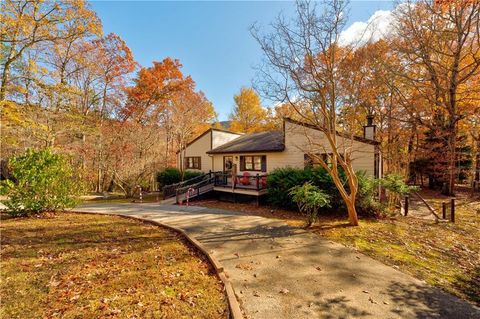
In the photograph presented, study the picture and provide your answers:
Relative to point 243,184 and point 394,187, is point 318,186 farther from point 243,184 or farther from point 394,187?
point 243,184

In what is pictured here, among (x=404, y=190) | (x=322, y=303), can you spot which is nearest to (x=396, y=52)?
(x=404, y=190)

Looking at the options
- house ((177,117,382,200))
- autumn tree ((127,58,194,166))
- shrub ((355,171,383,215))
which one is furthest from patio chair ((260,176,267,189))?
autumn tree ((127,58,194,166))

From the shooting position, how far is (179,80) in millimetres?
26328

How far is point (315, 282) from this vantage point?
448cm

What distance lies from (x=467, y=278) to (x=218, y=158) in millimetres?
16472

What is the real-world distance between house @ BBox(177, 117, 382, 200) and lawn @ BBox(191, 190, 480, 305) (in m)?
3.02

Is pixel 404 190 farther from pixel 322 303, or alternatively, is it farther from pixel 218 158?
pixel 218 158

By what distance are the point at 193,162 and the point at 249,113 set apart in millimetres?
13468

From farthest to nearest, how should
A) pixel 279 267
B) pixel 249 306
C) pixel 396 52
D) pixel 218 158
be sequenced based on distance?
pixel 218 158 → pixel 396 52 → pixel 279 267 → pixel 249 306

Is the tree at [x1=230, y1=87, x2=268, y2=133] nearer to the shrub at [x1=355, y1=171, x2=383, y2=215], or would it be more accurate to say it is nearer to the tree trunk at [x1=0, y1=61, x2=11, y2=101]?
the shrub at [x1=355, y1=171, x2=383, y2=215]

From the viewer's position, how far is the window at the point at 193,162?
2168 cm

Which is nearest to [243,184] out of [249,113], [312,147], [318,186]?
[312,147]

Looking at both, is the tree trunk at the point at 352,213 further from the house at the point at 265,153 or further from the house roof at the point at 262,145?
the house roof at the point at 262,145

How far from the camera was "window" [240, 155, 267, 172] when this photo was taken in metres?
16.0
